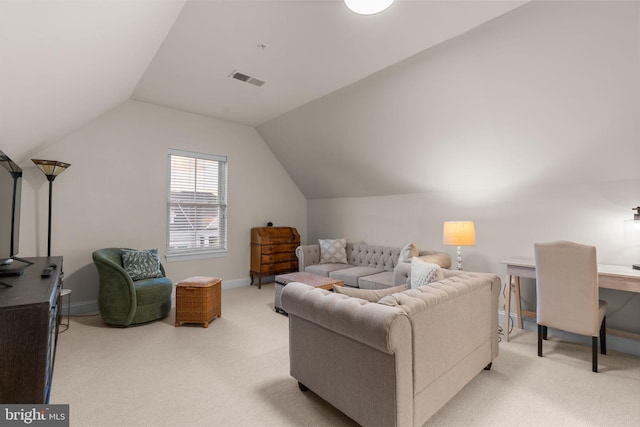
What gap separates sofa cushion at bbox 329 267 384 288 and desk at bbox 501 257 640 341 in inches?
74.3

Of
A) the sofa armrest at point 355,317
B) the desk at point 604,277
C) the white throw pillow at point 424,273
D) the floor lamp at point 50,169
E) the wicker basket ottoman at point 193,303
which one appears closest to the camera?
the sofa armrest at point 355,317

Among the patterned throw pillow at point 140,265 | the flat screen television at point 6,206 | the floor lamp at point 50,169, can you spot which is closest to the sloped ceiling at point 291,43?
the floor lamp at point 50,169

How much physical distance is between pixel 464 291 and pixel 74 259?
4775 millimetres

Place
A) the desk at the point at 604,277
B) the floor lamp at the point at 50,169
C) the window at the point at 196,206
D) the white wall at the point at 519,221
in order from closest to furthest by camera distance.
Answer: the desk at the point at 604,277 → the white wall at the point at 519,221 → the floor lamp at the point at 50,169 → the window at the point at 196,206

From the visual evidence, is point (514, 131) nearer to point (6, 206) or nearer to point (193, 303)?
point (193, 303)

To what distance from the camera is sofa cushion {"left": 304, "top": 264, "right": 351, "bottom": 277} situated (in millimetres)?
4978

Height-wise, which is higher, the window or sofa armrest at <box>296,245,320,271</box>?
the window

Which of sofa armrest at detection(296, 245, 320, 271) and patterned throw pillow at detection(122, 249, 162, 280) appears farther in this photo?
sofa armrest at detection(296, 245, 320, 271)

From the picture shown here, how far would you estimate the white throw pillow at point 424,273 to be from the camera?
2371mm

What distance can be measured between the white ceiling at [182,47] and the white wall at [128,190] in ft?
1.86

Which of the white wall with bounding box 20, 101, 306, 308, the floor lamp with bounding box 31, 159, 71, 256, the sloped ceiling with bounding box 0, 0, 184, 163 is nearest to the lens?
the sloped ceiling with bounding box 0, 0, 184, 163

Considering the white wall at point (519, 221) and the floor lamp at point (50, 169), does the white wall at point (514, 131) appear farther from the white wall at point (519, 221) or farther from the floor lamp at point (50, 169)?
the floor lamp at point (50, 169)

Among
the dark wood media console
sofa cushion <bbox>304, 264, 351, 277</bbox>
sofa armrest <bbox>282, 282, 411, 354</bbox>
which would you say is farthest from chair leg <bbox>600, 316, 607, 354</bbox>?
the dark wood media console

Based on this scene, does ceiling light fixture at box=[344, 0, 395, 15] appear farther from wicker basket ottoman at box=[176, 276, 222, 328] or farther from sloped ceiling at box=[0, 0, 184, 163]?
wicker basket ottoman at box=[176, 276, 222, 328]
